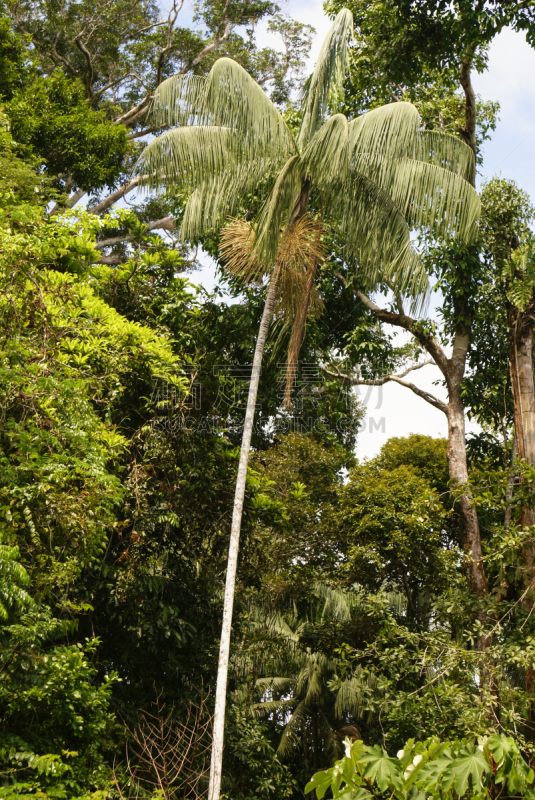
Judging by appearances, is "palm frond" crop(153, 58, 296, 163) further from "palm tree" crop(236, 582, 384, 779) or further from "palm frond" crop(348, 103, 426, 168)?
"palm tree" crop(236, 582, 384, 779)

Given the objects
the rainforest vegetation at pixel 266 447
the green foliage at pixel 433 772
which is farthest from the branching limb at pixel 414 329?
the green foliage at pixel 433 772

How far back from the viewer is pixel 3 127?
28.6 ft

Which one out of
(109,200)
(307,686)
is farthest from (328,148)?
(109,200)

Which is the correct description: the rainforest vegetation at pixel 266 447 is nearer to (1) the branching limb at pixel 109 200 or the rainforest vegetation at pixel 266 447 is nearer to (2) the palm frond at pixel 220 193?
(2) the palm frond at pixel 220 193

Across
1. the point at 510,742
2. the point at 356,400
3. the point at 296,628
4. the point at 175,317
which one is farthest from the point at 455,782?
the point at 356,400

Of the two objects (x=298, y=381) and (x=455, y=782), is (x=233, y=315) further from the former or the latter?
(x=455, y=782)

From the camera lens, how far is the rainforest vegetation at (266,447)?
211 inches

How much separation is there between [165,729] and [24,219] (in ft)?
18.1

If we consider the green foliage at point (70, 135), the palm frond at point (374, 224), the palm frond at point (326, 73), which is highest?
the green foliage at point (70, 135)

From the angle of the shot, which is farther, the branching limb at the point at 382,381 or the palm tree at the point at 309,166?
the branching limb at the point at 382,381

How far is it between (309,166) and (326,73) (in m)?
1.25

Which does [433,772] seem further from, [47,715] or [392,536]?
[392,536]

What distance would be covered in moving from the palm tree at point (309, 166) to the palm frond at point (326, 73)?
0.01 m

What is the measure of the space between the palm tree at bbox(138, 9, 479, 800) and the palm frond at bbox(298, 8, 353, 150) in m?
0.01
